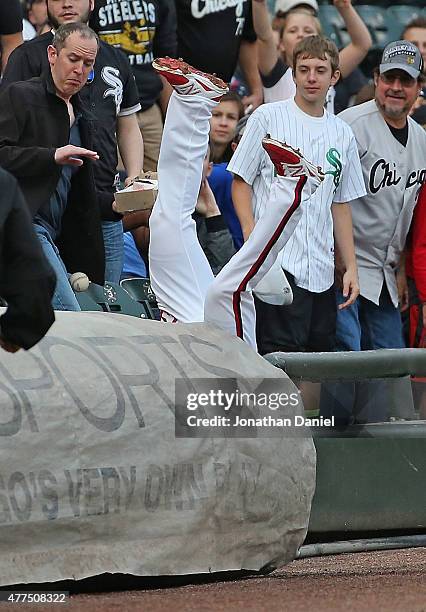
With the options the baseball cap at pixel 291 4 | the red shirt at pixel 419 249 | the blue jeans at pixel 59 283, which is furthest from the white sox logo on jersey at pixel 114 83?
the baseball cap at pixel 291 4

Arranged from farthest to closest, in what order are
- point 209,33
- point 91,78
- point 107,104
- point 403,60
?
1. point 209,33
2. point 403,60
3. point 107,104
4. point 91,78

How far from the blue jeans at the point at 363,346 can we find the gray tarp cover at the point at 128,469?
1.78ft

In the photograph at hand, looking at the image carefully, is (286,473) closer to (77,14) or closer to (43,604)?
(43,604)

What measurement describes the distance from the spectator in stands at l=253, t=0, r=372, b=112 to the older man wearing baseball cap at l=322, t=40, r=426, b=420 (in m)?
0.98

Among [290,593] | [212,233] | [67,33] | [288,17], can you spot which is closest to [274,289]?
[212,233]

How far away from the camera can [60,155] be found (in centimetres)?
643

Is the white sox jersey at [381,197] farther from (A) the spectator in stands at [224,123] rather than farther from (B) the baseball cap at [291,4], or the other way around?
(B) the baseball cap at [291,4]

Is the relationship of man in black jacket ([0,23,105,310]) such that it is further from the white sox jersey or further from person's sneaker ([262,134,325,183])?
the white sox jersey

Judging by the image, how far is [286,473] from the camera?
17.8ft

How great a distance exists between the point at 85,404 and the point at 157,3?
14.4 ft

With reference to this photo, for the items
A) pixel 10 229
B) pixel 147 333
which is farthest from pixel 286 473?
pixel 10 229

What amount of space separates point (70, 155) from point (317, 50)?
1.98 meters

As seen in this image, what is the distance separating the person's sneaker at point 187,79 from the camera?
6.39 m

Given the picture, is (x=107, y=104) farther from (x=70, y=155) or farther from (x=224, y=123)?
(x=70, y=155)
